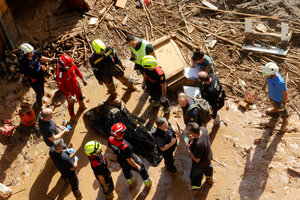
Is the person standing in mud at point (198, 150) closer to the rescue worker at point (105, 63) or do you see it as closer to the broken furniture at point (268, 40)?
the rescue worker at point (105, 63)

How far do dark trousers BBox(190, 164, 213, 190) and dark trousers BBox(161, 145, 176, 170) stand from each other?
66cm

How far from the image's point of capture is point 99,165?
6.75 meters

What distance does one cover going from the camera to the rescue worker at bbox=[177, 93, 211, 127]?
723 centimetres

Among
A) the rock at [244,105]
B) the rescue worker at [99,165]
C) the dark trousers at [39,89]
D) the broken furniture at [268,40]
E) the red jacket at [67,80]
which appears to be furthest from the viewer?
the broken furniture at [268,40]

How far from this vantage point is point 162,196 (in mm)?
7680

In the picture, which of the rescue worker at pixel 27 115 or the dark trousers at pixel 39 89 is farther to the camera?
the dark trousers at pixel 39 89

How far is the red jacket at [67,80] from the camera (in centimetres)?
867

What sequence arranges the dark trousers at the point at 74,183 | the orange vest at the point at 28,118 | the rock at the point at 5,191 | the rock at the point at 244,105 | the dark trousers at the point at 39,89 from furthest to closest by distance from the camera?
the dark trousers at the point at 39,89 → the rock at the point at 244,105 → the orange vest at the point at 28,118 → the rock at the point at 5,191 → the dark trousers at the point at 74,183

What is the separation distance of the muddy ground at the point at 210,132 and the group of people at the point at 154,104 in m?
0.38

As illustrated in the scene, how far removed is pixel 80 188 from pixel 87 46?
223 inches

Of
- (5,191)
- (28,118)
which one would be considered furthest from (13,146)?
(5,191)

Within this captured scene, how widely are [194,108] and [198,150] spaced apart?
1215 mm

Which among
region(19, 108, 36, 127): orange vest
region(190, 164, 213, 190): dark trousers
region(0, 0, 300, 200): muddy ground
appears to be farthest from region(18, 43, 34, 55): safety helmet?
region(190, 164, 213, 190): dark trousers

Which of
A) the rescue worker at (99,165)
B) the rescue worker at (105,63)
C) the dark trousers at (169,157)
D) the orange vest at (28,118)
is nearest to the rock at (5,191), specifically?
the orange vest at (28,118)
